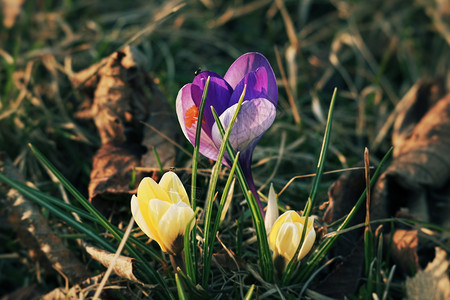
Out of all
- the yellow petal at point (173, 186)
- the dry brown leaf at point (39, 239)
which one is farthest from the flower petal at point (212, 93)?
the dry brown leaf at point (39, 239)

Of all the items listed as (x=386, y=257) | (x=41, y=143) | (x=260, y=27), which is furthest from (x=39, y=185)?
(x=260, y=27)

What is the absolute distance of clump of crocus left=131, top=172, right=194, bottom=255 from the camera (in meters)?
0.92

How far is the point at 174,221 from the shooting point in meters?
0.92

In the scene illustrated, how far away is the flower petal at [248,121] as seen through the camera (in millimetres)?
968

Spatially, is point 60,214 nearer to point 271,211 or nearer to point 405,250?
point 271,211

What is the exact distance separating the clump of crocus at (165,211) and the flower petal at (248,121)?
15 centimetres

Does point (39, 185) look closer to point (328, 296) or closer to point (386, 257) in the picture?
point (328, 296)

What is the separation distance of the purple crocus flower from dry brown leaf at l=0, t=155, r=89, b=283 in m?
0.56

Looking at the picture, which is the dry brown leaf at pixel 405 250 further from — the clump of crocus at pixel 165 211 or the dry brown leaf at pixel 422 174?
the clump of crocus at pixel 165 211

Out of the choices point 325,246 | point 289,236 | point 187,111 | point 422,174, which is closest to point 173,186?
point 187,111

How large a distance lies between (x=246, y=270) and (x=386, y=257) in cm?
42

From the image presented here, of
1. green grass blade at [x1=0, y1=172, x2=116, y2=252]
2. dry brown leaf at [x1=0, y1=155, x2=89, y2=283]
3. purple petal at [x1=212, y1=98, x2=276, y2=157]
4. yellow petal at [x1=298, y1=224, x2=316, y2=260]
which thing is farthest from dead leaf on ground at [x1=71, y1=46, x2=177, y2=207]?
yellow petal at [x1=298, y1=224, x2=316, y2=260]

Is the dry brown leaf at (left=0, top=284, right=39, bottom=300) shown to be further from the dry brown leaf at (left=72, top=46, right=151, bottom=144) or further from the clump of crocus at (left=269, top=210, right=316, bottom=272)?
the clump of crocus at (left=269, top=210, right=316, bottom=272)

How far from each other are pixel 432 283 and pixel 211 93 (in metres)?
0.74
